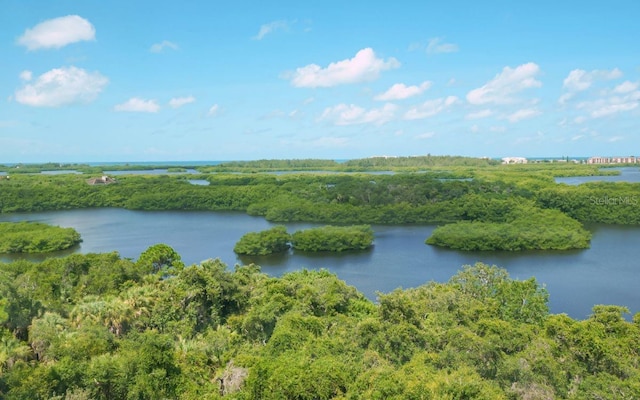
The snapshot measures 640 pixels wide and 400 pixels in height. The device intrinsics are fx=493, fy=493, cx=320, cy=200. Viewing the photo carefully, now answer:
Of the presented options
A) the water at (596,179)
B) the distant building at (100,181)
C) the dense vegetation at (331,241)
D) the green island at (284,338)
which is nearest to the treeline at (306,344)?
the green island at (284,338)

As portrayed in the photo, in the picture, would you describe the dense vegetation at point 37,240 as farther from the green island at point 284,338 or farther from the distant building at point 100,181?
the distant building at point 100,181

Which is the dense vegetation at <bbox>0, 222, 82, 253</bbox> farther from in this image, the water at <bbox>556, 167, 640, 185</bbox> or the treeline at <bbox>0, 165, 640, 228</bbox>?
the water at <bbox>556, 167, 640, 185</bbox>

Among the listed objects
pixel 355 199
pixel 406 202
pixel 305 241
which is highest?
pixel 355 199

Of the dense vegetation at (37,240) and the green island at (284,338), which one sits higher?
the green island at (284,338)

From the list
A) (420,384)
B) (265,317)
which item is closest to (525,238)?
(265,317)

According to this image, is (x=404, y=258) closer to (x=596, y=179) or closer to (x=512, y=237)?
(x=512, y=237)

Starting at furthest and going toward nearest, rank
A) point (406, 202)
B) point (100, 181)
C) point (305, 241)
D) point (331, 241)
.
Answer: point (100, 181)
point (406, 202)
point (305, 241)
point (331, 241)

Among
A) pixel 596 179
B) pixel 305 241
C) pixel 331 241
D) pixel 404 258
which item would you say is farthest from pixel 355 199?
pixel 596 179
